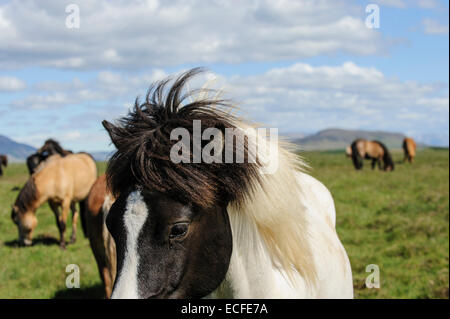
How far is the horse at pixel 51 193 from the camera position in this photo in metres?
10.5

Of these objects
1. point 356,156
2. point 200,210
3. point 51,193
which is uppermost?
point 356,156

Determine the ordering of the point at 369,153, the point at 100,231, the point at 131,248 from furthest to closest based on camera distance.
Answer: the point at 369,153 < the point at 100,231 < the point at 131,248

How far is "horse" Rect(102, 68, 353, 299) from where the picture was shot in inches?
78.0

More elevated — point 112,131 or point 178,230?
point 112,131

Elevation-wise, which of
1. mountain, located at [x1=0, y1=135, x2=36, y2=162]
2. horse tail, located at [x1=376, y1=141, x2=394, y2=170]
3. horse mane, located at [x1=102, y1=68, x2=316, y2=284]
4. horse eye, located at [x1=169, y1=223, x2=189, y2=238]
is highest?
horse tail, located at [x1=376, y1=141, x2=394, y2=170]

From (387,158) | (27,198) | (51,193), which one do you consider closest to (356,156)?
(387,158)

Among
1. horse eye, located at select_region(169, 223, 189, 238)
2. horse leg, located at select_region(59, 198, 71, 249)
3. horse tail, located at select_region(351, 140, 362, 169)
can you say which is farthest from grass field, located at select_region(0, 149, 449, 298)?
horse tail, located at select_region(351, 140, 362, 169)

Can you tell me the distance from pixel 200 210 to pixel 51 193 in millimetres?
9663

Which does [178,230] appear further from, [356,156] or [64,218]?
[356,156]

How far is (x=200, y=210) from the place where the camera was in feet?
6.84

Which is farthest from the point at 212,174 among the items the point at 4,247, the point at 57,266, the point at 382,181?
the point at 382,181

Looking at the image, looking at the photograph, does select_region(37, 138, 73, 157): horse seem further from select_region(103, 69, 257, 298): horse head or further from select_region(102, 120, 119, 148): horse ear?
select_region(103, 69, 257, 298): horse head

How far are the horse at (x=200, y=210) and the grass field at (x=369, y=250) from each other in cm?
431
